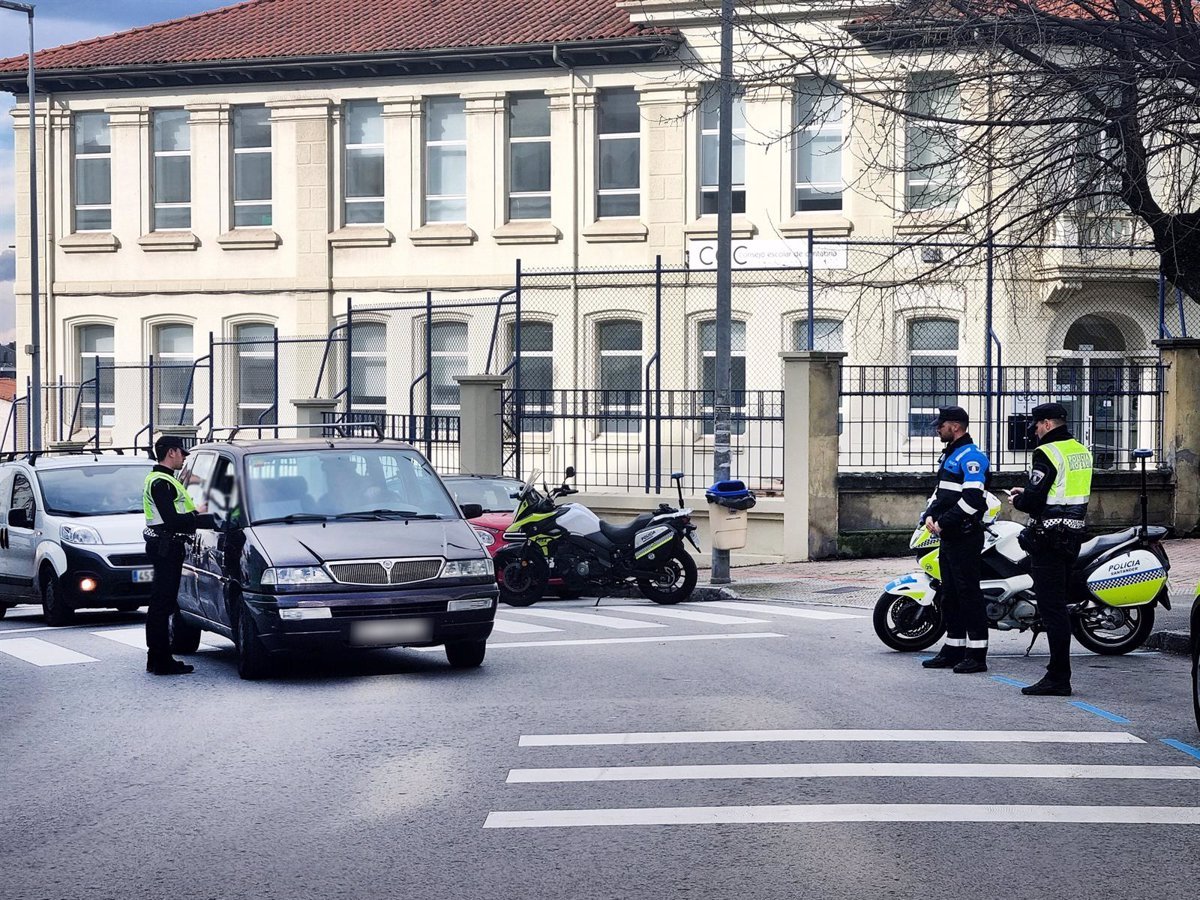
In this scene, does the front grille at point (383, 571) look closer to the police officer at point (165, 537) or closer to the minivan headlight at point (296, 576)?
the minivan headlight at point (296, 576)

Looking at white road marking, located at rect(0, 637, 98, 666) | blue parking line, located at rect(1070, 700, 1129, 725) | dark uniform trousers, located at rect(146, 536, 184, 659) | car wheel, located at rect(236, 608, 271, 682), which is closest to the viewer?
blue parking line, located at rect(1070, 700, 1129, 725)

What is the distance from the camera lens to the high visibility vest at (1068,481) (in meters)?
11.3

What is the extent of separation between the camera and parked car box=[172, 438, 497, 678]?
38.5ft

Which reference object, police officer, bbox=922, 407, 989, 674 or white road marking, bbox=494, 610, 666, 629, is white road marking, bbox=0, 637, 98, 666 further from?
police officer, bbox=922, 407, 989, 674

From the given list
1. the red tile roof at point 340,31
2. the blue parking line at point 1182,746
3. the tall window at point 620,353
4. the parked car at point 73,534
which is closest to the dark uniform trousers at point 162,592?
the parked car at point 73,534

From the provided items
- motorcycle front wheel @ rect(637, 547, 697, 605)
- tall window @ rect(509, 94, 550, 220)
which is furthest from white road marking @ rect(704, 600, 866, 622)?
tall window @ rect(509, 94, 550, 220)

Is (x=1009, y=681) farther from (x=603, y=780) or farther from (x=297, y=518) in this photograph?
(x=297, y=518)

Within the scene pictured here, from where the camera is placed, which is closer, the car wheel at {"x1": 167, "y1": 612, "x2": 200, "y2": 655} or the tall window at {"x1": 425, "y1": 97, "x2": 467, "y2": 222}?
the car wheel at {"x1": 167, "y1": 612, "x2": 200, "y2": 655}

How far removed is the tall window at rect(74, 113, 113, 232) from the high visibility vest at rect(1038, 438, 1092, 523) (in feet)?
93.3

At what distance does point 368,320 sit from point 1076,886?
2866 centimetres

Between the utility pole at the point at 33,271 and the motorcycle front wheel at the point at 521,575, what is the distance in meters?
17.9

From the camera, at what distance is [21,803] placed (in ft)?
26.6

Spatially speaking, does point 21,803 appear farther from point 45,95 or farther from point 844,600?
point 45,95

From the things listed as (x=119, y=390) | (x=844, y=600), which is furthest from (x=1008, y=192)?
(x=119, y=390)
